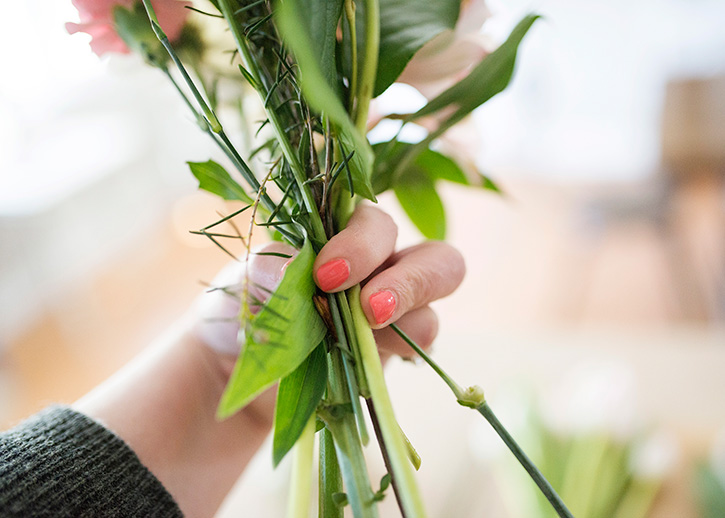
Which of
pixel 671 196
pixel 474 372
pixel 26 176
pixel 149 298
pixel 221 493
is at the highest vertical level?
pixel 26 176

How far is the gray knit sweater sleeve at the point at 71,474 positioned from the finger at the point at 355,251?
195mm

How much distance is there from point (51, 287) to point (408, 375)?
139 centimetres

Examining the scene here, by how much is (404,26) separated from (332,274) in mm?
142

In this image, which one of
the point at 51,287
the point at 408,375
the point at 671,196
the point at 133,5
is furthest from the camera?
the point at 671,196

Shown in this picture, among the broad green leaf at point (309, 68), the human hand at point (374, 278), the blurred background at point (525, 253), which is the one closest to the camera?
the broad green leaf at point (309, 68)

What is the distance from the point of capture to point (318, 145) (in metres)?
0.38

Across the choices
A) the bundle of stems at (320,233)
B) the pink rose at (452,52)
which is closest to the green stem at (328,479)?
the bundle of stems at (320,233)

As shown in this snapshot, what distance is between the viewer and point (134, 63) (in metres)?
0.37

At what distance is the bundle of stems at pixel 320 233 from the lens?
0.73 ft

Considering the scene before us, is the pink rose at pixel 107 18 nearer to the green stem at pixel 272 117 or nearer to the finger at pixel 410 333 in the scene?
the green stem at pixel 272 117

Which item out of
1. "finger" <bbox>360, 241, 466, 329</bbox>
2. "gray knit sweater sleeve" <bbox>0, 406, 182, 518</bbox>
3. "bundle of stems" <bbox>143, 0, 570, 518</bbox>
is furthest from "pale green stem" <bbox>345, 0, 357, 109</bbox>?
"gray knit sweater sleeve" <bbox>0, 406, 182, 518</bbox>

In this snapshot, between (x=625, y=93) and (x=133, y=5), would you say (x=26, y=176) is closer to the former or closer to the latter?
(x=133, y=5)

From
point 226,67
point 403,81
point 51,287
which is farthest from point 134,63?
point 51,287

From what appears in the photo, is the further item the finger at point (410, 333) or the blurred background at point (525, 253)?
the blurred background at point (525, 253)
